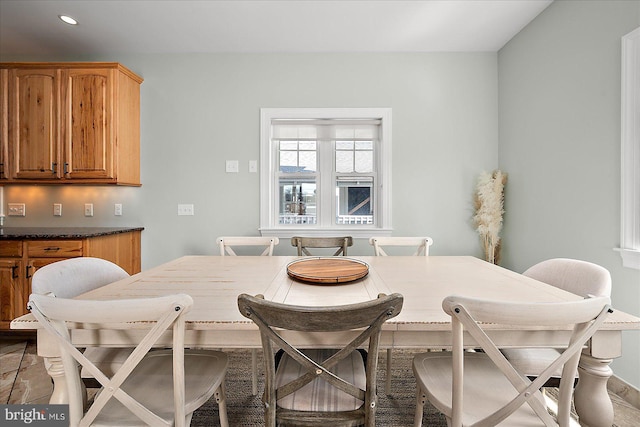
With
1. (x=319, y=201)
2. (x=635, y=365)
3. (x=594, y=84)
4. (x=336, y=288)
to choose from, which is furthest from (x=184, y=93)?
(x=635, y=365)

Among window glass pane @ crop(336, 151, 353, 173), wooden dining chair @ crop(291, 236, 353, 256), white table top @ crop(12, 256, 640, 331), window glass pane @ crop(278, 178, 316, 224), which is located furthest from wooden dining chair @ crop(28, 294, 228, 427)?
window glass pane @ crop(336, 151, 353, 173)

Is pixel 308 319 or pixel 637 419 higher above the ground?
pixel 308 319

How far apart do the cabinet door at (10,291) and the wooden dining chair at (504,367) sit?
307cm

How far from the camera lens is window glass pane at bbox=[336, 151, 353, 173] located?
3402mm

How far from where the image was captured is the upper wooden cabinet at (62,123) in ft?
9.36

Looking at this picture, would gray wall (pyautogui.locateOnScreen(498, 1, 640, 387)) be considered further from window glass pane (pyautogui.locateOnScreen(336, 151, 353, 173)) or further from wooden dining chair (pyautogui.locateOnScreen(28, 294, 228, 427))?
wooden dining chair (pyautogui.locateOnScreen(28, 294, 228, 427))

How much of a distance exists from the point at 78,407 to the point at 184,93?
2.95m

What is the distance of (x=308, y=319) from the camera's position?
85 centimetres

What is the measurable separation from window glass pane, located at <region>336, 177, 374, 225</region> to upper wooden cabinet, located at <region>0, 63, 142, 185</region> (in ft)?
7.00

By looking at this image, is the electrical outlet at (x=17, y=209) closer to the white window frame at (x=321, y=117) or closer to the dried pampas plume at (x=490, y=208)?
the white window frame at (x=321, y=117)

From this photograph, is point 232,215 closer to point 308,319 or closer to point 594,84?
point 308,319

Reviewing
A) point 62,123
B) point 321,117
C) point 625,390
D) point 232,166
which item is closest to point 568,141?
point 625,390

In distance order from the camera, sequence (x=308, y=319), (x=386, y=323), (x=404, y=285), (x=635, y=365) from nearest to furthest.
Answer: (x=308, y=319) < (x=386, y=323) < (x=404, y=285) < (x=635, y=365)

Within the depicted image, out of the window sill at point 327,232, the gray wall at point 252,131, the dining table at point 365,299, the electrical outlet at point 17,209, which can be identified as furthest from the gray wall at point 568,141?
the electrical outlet at point 17,209
